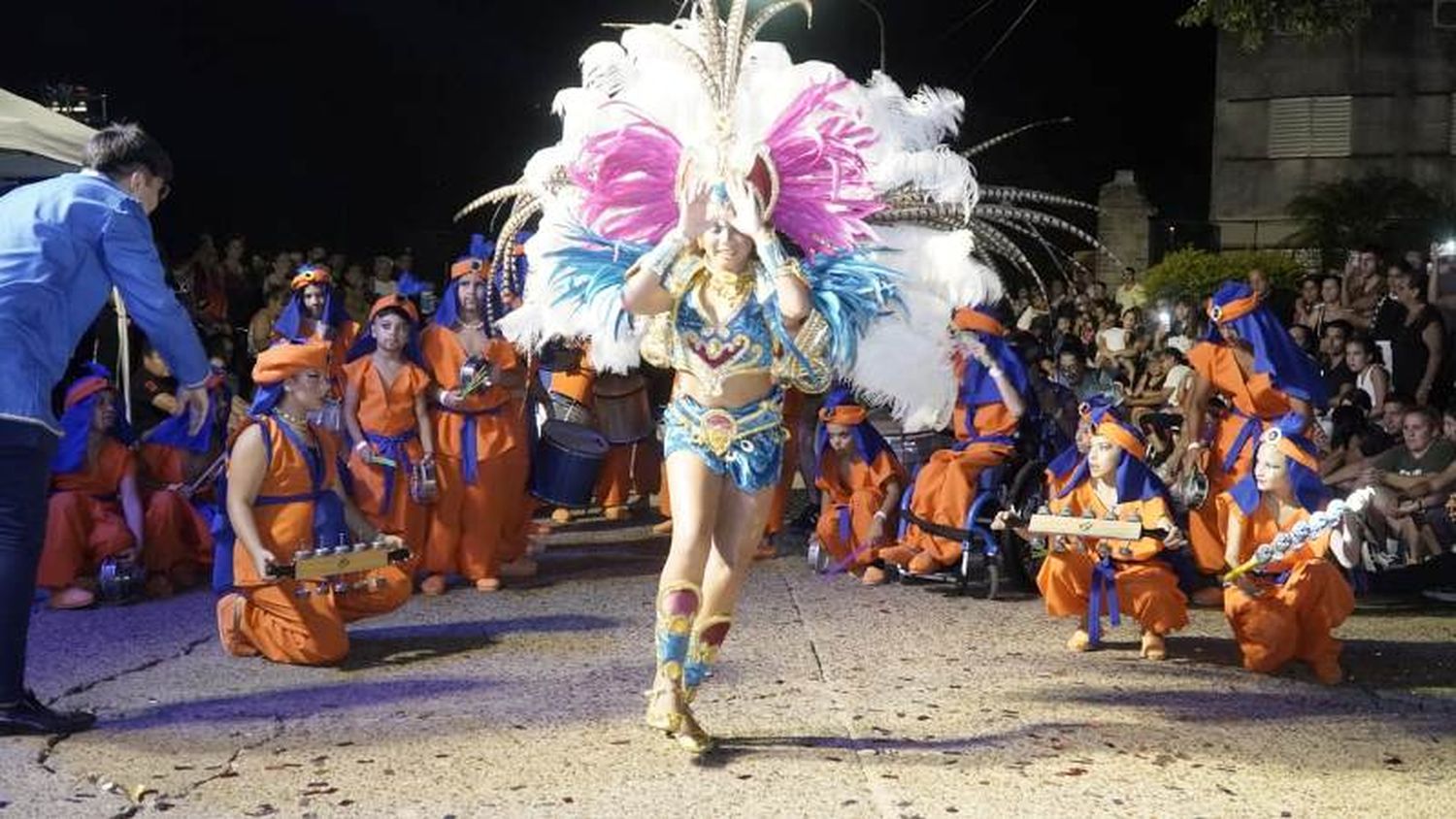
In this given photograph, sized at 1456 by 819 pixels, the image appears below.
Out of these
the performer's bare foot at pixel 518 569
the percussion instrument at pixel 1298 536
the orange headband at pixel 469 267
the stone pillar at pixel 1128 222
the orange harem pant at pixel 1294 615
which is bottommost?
the performer's bare foot at pixel 518 569

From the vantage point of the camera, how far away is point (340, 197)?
17.2 m

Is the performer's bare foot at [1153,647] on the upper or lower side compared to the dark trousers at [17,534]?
lower

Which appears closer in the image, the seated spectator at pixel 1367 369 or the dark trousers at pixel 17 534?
the dark trousers at pixel 17 534

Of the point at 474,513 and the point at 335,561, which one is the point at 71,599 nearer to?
the point at 474,513

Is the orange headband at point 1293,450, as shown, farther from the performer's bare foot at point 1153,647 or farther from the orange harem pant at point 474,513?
the orange harem pant at point 474,513

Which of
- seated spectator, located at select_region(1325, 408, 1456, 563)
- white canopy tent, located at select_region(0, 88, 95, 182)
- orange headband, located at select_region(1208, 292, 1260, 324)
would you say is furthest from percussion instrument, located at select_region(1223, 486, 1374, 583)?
white canopy tent, located at select_region(0, 88, 95, 182)

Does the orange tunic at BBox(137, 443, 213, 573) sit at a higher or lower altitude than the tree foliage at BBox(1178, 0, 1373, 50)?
lower

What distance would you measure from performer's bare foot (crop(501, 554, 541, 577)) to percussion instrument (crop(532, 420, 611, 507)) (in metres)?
0.41

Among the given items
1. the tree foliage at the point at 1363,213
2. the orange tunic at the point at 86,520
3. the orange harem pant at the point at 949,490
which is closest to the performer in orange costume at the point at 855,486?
the orange harem pant at the point at 949,490

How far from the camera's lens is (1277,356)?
6719mm

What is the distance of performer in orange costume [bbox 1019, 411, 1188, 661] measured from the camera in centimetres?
620

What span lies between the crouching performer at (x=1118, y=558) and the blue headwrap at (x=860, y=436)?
1.71m

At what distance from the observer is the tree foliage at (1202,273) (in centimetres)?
1545

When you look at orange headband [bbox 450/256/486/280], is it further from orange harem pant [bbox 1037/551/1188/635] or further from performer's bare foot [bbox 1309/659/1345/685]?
performer's bare foot [bbox 1309/659/1345/685]
